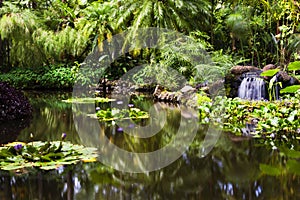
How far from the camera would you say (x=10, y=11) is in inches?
554

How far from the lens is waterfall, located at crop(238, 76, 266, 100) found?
335 inches

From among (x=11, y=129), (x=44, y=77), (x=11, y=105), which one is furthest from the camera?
(x=44, y=77)

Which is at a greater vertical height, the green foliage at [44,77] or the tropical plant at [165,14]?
the tropical plant at [165,14]

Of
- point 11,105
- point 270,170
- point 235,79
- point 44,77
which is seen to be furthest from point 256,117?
point 44,77

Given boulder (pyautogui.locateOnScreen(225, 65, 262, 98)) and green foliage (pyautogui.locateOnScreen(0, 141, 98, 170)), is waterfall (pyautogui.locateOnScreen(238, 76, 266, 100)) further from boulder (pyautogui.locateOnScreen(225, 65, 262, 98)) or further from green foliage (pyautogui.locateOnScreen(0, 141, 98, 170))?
green foliage (pyautogui.locateOnScreen(0, 141, 98, 170))

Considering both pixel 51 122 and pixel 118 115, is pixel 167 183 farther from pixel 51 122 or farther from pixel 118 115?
pixel 118 115

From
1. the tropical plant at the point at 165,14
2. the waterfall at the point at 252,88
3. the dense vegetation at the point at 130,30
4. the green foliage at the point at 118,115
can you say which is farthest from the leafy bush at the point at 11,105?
the tropical plant at the point at 165,14

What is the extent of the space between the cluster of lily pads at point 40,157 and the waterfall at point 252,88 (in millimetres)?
5303

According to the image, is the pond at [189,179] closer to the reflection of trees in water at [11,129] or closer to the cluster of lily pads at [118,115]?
the reflection of trees in water at [11,129]

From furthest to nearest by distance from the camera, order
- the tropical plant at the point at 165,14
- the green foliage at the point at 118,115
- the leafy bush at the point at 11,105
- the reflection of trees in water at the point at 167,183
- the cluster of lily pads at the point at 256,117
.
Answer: the tropical plant at the point at 165,14, the green foliage at the point at 118,115, the leafy bush at the point at 11,105, the cluster of lily pads at the point at 256,117, the reflection of trees in water at the point at 167,183

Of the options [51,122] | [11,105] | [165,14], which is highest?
[165,14]

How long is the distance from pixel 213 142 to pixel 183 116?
2.24 meters

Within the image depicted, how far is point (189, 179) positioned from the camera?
3.27 m

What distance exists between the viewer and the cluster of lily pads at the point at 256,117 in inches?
202
